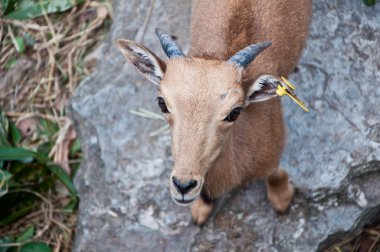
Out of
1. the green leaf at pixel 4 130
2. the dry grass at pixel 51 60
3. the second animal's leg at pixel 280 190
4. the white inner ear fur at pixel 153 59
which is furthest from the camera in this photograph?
the dry grass at pixel 51 60

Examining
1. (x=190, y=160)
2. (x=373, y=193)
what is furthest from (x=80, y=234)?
(x=373, y=193)

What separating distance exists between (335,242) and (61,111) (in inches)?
130

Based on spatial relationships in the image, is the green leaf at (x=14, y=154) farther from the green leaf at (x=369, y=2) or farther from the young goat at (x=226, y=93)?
the green leaf at (x=369, y=2)

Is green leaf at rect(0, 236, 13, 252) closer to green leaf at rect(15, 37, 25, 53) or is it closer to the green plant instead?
the green plant

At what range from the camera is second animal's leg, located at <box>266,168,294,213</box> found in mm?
5605

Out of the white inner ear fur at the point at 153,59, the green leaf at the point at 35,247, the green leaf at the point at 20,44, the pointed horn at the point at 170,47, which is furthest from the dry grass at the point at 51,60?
the pointed horn at the point at 170,47

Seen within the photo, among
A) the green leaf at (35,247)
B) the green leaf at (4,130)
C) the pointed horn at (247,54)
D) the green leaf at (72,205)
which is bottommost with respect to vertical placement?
the green leaf at (35,247)

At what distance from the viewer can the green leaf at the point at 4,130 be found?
6.79 meters

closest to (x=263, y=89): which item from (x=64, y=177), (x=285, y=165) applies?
(x=285, y=165)

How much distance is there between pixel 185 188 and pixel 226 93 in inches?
27.6

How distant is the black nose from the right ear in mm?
854

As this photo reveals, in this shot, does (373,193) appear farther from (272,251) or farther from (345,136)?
(272,251)

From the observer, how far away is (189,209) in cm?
593

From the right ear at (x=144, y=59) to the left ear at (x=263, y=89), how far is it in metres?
0.66
